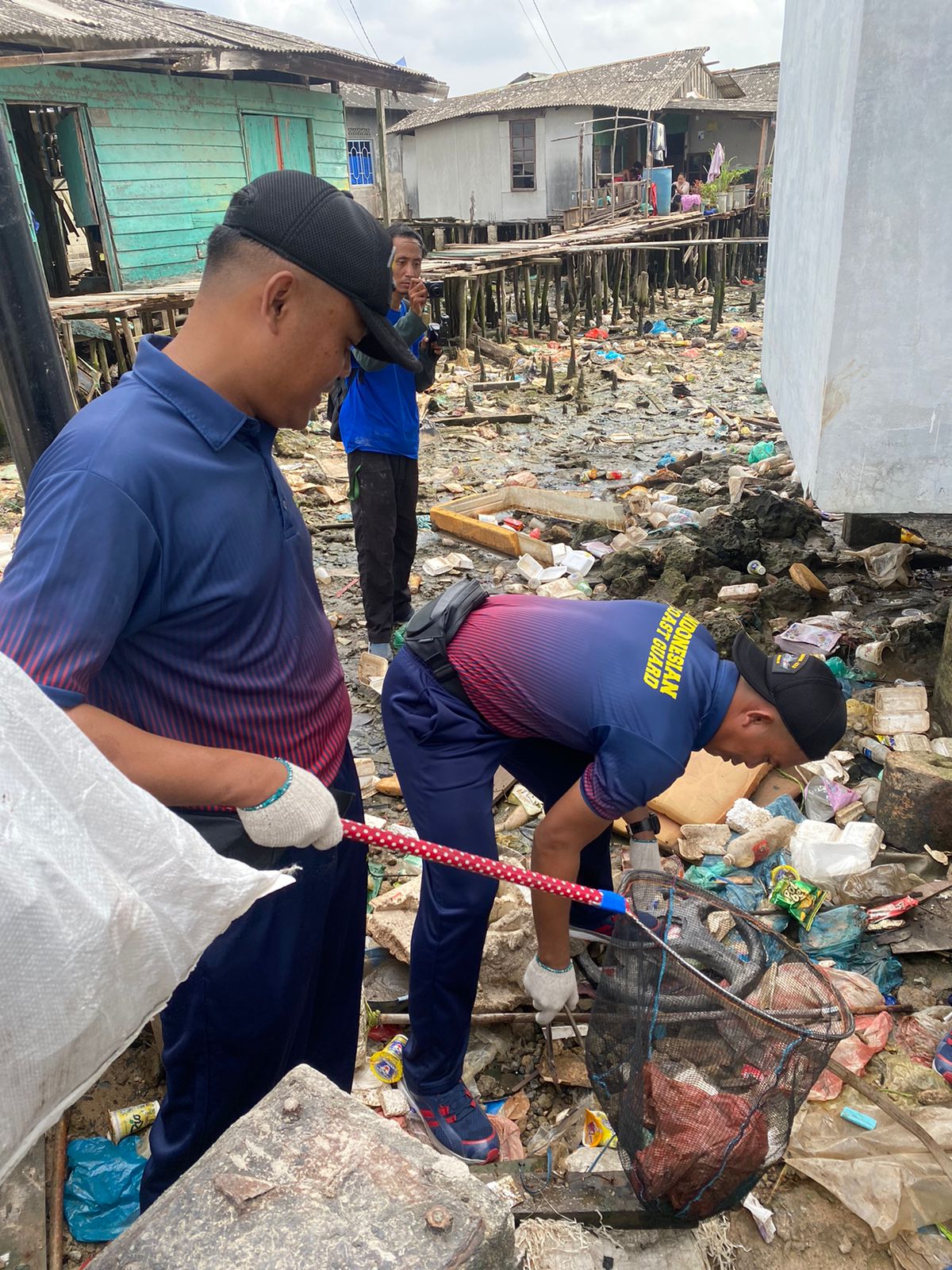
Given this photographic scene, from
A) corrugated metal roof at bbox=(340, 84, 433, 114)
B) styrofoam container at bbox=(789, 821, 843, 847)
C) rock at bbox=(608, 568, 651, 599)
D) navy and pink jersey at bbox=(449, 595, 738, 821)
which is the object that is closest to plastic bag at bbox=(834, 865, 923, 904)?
styrofoam container at bbox=(789, 821, 843, 847)

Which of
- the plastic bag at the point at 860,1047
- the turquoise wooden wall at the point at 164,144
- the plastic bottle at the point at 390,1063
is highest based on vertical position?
the turquoise wooden wall at the point at 164,144

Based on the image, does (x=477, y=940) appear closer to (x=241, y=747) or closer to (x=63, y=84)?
(x=241, y=747)

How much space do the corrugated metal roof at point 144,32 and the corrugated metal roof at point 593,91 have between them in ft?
32.0

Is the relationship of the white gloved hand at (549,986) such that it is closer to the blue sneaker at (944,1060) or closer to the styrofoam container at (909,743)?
the blue sneaker at (944,1060)

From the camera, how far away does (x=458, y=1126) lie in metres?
2.46

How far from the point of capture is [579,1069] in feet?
8.98

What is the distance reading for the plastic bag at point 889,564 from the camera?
19.2 feet

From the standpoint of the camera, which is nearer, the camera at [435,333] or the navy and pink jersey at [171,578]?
the navy and pink jersey at [171,578]

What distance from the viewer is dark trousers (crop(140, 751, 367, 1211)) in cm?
174

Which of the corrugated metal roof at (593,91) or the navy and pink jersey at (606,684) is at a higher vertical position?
the corrugated metal roof at (593,91)

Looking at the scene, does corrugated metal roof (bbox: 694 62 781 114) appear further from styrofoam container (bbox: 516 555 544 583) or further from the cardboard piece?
the cardboard piece

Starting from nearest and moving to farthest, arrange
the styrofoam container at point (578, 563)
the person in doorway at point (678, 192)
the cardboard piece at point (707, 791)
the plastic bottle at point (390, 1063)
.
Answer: the plastic bottle at point (390, 1063)
the cardboard piece at point (707, 791)
the styrofoam container at point (578, 563)
the person in doorway at point (678, 192)

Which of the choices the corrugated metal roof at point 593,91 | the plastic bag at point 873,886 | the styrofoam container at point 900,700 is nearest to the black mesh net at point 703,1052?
the plastic bag at point 873,886

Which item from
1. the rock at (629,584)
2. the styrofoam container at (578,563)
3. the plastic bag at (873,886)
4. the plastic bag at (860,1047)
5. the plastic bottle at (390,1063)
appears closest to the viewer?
the plastic bag at (860,1047)
